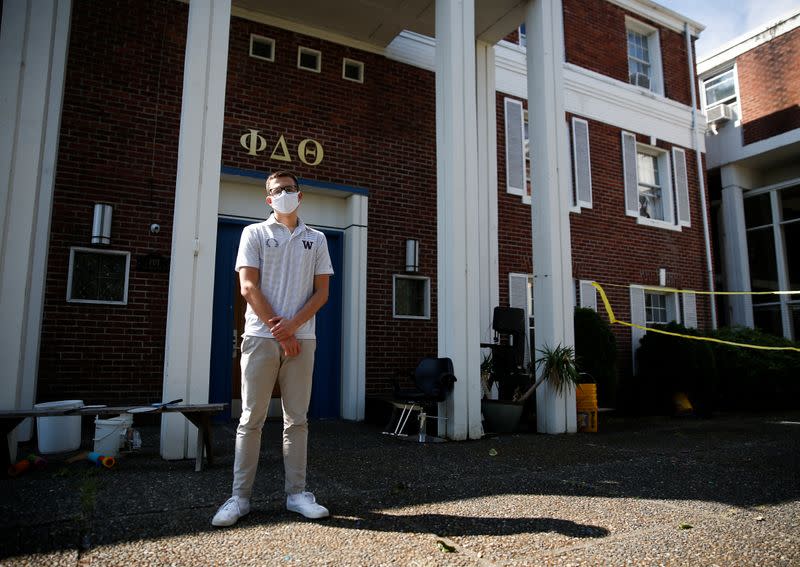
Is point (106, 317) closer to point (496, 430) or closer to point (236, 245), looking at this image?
point (236, 245)

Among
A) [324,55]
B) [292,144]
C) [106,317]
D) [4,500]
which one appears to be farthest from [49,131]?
[4,500]

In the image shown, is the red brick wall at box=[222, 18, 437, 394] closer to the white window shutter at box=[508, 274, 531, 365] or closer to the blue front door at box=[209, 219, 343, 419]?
the blue front door at box=[209, 219, 343, 419]

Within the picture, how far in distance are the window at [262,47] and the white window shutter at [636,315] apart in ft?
25.2

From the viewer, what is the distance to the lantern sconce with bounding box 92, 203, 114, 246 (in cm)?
641

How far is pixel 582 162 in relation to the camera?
1064 centimetres

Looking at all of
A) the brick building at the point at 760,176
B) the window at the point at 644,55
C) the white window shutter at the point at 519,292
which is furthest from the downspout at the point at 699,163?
the white window shutter at the point at 519,292

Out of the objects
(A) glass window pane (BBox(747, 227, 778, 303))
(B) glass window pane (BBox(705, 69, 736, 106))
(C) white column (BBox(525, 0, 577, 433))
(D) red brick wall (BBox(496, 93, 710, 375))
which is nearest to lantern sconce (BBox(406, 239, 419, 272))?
(D) red brick wall (BBox(496, 93, 710, 375))

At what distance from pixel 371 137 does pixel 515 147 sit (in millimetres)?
2779

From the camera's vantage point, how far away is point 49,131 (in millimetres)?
6172

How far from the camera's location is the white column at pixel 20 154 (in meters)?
4.47

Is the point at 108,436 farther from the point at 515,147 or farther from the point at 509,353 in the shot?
the point at 515,147

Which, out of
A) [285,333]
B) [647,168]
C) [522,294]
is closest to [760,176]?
[647,168]

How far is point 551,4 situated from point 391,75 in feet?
8.03

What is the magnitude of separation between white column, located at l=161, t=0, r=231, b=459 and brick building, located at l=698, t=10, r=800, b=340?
40.5ft
